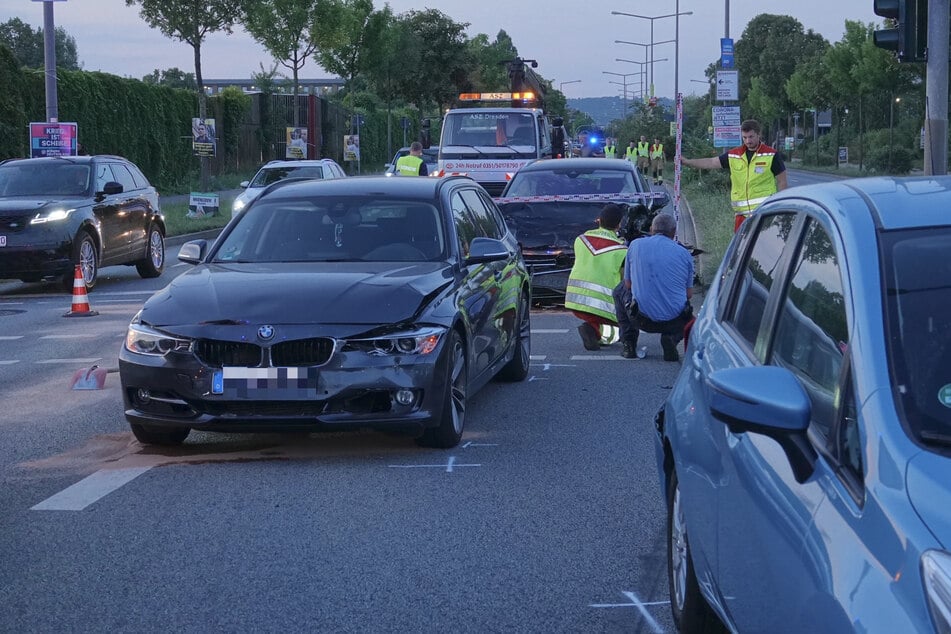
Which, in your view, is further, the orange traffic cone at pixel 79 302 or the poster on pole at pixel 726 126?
the poster on pole at pixel 726 126

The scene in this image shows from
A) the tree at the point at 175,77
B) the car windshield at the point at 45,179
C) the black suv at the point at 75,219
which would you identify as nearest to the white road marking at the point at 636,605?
the black suv at the point at 75,219

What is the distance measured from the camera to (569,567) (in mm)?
5477

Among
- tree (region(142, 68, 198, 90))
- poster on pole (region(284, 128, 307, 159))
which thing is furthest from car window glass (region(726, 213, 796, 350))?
tree (region(142, 68, 198, 90))

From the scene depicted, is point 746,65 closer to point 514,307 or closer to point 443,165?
point 443,165

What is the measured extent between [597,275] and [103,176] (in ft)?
30.7

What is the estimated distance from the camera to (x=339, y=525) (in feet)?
20.2

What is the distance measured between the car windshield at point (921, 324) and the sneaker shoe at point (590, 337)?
29.5ft

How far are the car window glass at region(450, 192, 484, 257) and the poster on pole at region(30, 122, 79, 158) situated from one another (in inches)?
679

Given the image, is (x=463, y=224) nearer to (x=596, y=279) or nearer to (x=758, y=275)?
(x=596, y=279)

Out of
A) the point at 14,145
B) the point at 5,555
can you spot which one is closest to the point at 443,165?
the point at 14,145

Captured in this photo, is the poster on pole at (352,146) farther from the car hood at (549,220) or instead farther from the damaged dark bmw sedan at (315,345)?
the damaged dark bmw sedan at (315,345)

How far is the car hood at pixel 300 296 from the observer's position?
24.0 feet

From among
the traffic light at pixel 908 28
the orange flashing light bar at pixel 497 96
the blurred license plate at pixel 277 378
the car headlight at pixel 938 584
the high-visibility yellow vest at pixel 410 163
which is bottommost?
the blurred license plate at pixel 277 378

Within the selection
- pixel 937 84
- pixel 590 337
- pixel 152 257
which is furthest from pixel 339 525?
pixel 152 257
